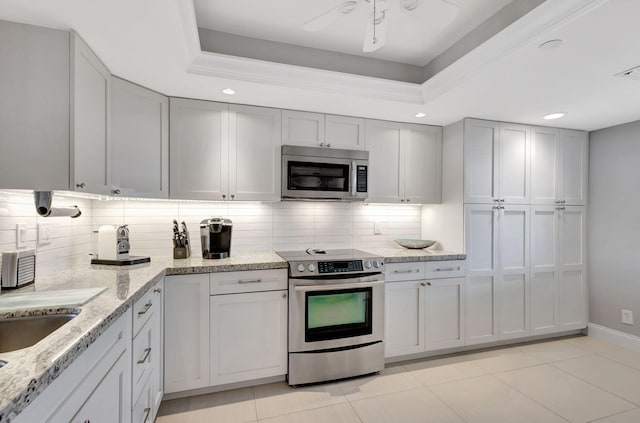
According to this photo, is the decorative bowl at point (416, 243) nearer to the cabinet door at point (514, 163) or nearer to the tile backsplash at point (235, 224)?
the tile backsplash at point (235, 224)

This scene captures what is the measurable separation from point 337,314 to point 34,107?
220 centimetres

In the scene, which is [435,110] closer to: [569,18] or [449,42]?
[449,42]

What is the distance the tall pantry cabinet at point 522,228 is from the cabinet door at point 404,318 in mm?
538

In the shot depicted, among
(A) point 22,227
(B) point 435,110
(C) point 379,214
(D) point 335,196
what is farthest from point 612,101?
(A) point 22,227

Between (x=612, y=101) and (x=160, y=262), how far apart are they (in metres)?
3.74

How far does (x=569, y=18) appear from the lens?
1.48 metres

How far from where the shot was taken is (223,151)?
2.57m

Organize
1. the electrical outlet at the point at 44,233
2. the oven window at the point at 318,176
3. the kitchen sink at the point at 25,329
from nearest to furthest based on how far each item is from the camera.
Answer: the kitchen sink at the point at 25,329 < the electrical outlet at the point at 44,233 < the oven window at the point at 318,176

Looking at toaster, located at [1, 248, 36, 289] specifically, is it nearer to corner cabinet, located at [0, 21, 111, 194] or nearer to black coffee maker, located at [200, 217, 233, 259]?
corner cabinet, located at [0, 21, 111, 194]

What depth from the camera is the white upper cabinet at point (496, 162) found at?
9.62ft

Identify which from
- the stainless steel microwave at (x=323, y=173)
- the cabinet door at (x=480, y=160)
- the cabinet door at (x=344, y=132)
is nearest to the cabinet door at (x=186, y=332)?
the stainless steel microwave at (x=323, y=173)

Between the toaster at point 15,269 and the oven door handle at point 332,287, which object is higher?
the toaster at point 15,269

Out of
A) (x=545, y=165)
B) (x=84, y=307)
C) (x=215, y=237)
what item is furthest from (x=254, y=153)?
(x=545, y=165)

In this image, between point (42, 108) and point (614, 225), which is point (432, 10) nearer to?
point (42, 108)
